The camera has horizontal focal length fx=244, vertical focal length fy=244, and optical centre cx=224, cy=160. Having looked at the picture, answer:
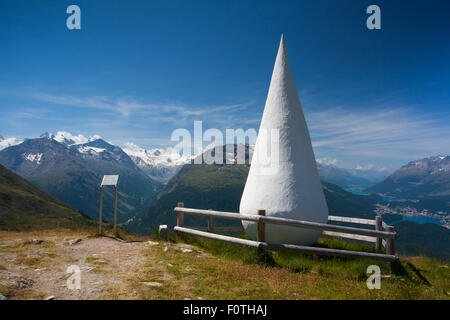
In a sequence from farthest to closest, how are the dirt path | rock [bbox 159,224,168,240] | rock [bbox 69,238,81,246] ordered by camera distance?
rock [bbox 159,224,168,240]
rock [bbox 69,238,81,246]
the dirt path

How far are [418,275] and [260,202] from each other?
540 cm

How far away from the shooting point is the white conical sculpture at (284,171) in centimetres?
898

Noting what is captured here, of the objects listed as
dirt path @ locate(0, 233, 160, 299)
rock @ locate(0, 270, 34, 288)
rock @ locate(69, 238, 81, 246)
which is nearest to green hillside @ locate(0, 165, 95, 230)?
rock @ locate(69, 238, 81, 246)

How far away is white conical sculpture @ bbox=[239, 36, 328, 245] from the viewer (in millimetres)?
8977

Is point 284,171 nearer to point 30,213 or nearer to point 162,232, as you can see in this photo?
point 162,232

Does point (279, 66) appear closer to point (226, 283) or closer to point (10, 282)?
point (226, 283)

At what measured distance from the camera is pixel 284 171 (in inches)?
370

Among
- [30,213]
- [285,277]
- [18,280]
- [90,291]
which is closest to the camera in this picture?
[90,291]

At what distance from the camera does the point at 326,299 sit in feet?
17.3

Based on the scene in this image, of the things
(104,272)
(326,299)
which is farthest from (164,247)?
(326,299)

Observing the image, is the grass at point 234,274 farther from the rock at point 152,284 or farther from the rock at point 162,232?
the rock at point 162,232

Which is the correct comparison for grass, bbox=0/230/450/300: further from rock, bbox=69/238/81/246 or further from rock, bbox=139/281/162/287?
rock, bbox=69/238/81/246

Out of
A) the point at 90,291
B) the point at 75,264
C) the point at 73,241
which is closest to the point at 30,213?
the point at 73,241
